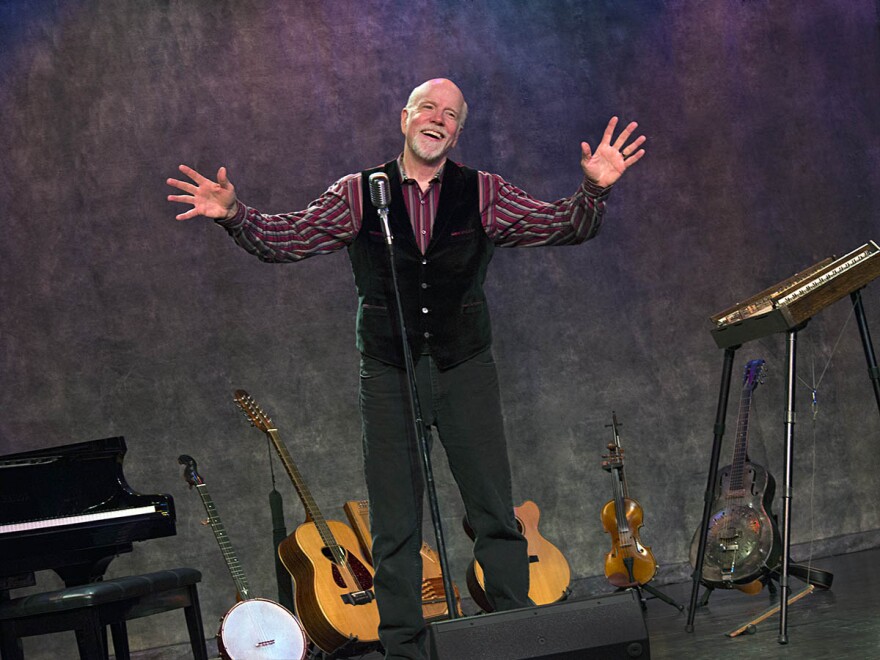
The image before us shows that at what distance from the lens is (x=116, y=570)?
5031 mm

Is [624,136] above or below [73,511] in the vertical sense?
above

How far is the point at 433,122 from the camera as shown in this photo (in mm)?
2979

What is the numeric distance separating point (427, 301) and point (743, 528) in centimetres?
224

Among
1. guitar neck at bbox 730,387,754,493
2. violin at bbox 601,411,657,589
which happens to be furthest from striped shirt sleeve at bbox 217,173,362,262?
violin at bbox 601,411,657,589

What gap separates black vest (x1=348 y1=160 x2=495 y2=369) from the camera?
2914 mm

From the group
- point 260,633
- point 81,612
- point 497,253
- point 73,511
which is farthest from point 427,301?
point 497,253

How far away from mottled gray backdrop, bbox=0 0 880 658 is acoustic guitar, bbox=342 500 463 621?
611 millimetres

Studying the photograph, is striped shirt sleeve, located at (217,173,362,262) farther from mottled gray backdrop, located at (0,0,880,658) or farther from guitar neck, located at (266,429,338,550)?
mottled gray backdrop, located at (0,0,880,658)

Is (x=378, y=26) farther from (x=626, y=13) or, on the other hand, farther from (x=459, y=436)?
(x=459, y=436)

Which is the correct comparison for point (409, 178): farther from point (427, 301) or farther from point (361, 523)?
point (361, 523)

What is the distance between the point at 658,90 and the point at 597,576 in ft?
9.21

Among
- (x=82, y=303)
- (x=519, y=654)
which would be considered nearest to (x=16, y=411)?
(x=82, y=303)

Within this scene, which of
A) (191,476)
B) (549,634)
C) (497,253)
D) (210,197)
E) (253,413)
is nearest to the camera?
(549,634)

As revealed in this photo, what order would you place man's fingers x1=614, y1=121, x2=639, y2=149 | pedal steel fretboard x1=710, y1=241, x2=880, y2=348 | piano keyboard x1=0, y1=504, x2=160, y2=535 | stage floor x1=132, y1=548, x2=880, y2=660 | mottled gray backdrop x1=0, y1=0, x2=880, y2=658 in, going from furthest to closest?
mottled gray backdrop x1=0, y1=0, x2=880, y2=658, piano keyboard x1=0, y1=504, x2=160, y2=535, pedal steel fretboard x1=710, y1=241, x2=880, y2=348, stage floor x1=132, y1=548, x2=880, y2=660, man's fingers x1=614, y1=121, x2=639, y2=149
